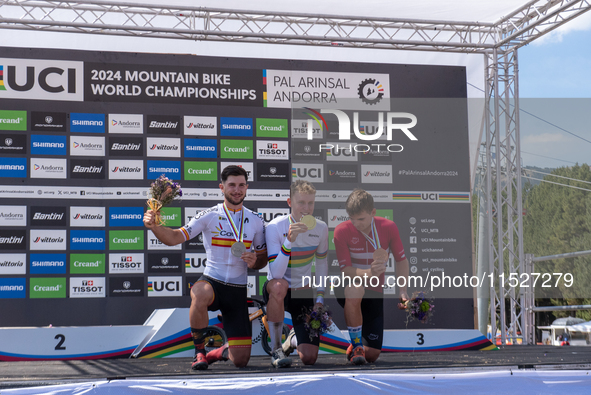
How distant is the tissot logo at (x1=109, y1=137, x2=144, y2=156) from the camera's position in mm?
6156

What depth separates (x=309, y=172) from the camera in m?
6.33

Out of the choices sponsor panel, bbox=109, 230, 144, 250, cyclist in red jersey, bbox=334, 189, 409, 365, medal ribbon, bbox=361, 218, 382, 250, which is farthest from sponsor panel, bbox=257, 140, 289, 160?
medal ribbon, bbox=361, 218, 382, 250

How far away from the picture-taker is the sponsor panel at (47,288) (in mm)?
5914

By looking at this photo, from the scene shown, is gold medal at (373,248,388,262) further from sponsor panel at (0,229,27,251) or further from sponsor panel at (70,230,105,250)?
sponsor panel at (0,229,27,251)

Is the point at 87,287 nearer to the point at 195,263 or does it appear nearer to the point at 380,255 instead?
the point at 195,263

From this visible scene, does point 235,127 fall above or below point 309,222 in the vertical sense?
above

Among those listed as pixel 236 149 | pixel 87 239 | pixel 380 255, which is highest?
pixel 236 149

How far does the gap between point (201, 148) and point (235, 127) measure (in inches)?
17.7

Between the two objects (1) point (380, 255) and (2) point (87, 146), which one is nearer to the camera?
(1) point (380, 255)

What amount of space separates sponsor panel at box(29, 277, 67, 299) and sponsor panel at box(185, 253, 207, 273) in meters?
1.28

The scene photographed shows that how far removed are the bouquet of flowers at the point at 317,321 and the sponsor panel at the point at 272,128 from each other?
301 cm

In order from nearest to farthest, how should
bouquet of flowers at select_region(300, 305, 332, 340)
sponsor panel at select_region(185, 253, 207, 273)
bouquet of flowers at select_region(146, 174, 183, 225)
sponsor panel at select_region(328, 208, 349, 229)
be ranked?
bouquet of flowers at select_region(146, 174, 183, 225)
bouquet of flowers at select_region(300, 305, 332, 340)
sponsor panel at select_region(328, 208, 349, 229)
sponsor panel at select_region(185, 253, 207, 273)

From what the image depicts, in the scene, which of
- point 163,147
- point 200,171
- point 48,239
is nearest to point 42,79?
point 163,147

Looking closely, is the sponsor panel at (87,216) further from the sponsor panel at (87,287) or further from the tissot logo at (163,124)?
the tissot logo at (163,124)
